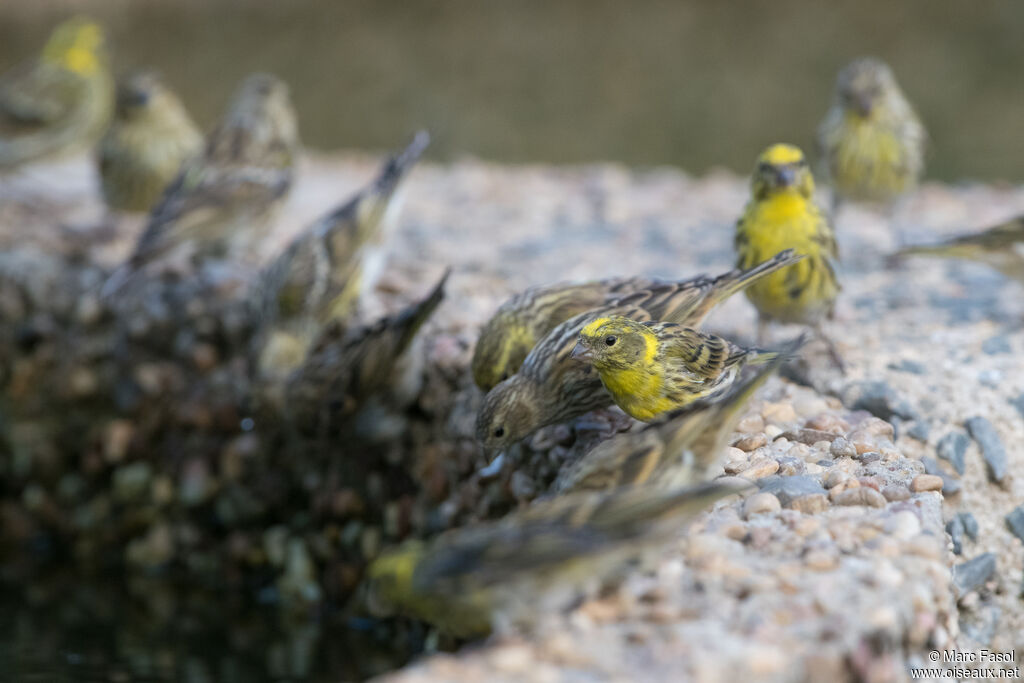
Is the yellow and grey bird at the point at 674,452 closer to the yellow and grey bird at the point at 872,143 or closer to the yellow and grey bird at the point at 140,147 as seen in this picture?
the yellow and grey bird at the point at 872,143

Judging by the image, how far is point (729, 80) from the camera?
40.0ft

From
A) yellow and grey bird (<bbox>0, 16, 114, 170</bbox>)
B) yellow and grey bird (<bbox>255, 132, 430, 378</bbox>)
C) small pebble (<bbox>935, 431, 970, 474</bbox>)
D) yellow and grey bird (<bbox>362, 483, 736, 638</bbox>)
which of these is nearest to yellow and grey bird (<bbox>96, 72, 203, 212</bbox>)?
yellow and grey bird (<bbox>0, 16, 114, 170</bbox>)

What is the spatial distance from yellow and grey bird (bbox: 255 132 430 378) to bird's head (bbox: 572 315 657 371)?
64.0 inches

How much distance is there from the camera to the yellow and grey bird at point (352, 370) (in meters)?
4.37

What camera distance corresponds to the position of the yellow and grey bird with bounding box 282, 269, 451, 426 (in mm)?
4371

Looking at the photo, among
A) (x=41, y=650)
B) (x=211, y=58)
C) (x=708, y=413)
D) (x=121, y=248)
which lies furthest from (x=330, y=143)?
(x=708, y=413)

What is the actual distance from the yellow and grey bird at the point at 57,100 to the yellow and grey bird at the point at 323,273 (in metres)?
2.48

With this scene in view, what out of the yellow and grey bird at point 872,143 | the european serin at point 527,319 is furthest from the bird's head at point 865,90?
the european serin at point 527,319

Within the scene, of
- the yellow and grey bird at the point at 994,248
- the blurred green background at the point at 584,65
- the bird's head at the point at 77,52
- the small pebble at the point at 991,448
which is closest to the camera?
the small pebble at the point at 991,448

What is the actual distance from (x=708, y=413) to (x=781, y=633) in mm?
686

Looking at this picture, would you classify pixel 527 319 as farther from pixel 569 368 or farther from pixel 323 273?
pixel 323 273

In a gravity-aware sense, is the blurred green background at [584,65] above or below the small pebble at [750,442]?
above

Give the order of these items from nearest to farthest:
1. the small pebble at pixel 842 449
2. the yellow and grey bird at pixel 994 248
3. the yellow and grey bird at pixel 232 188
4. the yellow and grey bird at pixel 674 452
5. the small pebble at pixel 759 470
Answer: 1. the yellow and grey bird at pixel 674 452
2. the small pebble at pixel 759 470
3. the small pebble at pixel 842 449
4. the yellow and grey bird at pixel 994 248
5. the yellow and grey bird at pixel 232 188

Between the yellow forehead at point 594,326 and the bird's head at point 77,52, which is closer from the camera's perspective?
the yellow forehead at point 594,326
